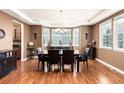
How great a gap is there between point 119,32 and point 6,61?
4688mm

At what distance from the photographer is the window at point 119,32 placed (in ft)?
21.1

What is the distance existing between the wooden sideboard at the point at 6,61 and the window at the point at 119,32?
14.7ft

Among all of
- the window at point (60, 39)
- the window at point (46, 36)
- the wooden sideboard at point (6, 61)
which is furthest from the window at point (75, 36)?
the wooden sideboard at point (6, 61)

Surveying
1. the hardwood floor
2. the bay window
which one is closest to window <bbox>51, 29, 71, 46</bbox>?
the bay window

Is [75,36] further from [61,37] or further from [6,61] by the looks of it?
[6,61]

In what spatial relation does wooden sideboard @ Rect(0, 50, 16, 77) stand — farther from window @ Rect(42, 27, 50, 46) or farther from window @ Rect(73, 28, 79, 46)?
window @ Rect(73, 28, 79, 46)

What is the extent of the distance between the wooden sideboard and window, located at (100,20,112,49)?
4.64 m

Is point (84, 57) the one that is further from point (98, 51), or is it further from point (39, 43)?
point (39, 43)

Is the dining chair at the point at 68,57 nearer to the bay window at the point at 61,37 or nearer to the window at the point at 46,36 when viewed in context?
the window at the point at 46,36

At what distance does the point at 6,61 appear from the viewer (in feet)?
19.3

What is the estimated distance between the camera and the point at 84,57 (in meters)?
7.20

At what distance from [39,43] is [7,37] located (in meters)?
4.54

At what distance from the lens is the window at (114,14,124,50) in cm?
642
